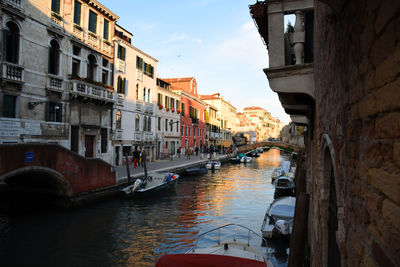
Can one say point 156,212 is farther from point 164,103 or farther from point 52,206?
point 164,103

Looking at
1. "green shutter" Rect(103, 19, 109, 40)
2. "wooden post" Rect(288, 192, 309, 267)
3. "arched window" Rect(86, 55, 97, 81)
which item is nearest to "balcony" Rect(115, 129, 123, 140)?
A: "arched window" Rect(86, 55, 97, 81)

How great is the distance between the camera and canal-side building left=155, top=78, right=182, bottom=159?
28.8 m

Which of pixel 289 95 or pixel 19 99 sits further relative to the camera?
pixel 19 99

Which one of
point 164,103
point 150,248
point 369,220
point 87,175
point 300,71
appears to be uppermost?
point 164,103

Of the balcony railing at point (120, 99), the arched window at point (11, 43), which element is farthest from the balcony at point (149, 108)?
the arched window at point (11, 43)

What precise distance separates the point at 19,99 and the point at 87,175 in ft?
16.3

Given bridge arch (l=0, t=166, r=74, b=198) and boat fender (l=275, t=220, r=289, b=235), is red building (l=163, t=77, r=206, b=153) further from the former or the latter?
boat fender (l=275, t=220, r=289, b=235)

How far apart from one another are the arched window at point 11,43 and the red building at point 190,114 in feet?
70.1

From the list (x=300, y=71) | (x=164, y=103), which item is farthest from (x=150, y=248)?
(x=164, y=103)

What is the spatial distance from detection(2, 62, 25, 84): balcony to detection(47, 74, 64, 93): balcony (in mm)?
1668

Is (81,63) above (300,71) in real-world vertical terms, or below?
above

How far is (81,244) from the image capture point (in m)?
9.08

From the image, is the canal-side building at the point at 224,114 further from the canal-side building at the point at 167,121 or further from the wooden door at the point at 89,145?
the wooden door at the point at 89,145

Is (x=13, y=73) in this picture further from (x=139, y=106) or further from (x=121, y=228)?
(x=139, y=106)
